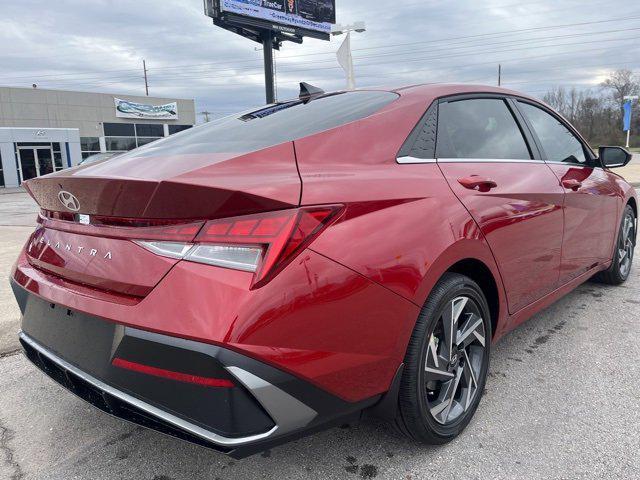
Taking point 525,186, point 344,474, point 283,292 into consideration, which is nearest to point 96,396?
Result: point 283,292

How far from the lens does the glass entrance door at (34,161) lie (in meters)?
28.6

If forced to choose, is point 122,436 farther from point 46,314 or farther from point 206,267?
point 206,267

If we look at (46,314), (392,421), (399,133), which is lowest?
(392,421)

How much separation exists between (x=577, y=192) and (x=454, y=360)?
1.68 meters

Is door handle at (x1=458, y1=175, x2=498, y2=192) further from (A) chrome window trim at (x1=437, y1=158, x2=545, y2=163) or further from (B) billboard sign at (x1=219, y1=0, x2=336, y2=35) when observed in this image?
(B) billboard sign at (x1=219, y1=0, x2=336, y2=35)

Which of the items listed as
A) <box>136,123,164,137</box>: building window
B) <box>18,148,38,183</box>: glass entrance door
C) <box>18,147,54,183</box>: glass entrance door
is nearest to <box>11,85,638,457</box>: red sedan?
<box>18,147,54,183</box>: glass entrance door

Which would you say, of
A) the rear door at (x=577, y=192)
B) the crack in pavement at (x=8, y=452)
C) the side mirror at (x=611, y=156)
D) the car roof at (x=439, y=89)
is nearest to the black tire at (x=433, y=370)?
the car roof at (x=439, y=89)

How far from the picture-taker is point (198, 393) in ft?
5.05

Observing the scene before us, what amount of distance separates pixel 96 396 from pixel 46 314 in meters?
0.40

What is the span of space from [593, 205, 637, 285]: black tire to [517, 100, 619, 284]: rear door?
0.41m

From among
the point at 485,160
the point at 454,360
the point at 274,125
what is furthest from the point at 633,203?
the point at 274,125

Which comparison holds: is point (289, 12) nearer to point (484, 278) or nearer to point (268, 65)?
point (268, 65)

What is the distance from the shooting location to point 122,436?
2.38m

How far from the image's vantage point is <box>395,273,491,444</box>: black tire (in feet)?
6.45
